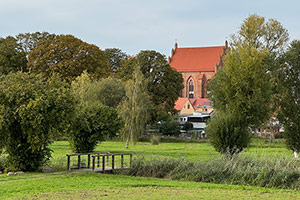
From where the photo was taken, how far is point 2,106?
20.2 m

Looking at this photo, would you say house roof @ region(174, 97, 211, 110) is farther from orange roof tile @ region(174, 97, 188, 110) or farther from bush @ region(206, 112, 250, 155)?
bush @ region(206, 112, 250, 155)

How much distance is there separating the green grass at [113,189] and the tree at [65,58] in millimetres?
40962

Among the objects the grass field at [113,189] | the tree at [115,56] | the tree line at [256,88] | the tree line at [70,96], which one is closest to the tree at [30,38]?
the tree line at [70,96]

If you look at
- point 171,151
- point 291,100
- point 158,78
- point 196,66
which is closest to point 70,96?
point 171,151

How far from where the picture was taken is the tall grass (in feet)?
61.7

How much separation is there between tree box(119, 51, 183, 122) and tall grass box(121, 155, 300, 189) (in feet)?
133

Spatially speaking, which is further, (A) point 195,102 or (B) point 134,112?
(A) point 195,102

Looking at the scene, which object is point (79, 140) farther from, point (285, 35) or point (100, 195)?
point (285, 35)

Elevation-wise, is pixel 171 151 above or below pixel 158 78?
below

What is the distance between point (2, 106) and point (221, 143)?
1573 centimetres

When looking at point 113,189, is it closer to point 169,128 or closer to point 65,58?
point 65,58

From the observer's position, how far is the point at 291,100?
1510 inches

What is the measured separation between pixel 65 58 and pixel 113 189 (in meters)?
46.5

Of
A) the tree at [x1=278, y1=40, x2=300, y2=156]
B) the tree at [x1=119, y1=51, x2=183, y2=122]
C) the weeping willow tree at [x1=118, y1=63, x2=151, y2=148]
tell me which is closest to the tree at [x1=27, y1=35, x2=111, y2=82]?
the tree at [x1=119, y1=51, x2=183, y2=122]
